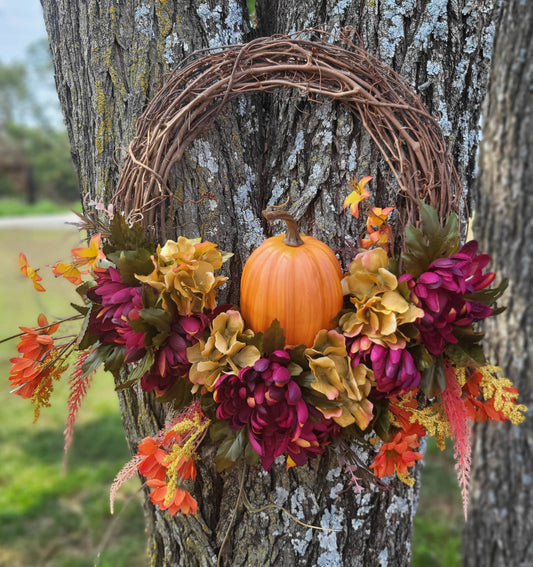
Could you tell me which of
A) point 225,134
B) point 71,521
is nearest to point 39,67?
point 71,521

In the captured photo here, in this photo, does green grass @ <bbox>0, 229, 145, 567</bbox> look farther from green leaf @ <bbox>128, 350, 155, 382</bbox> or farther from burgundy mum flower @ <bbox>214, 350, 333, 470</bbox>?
burgundy mum flower @ <bbox>214, 350, 333, 470</bbox>

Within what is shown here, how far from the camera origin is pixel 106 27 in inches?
53.7

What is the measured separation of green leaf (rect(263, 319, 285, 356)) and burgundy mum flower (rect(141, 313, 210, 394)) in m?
0.15

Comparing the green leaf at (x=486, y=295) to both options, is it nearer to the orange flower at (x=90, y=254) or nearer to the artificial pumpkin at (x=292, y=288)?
the artificial pumpkin at (x=292, y=288)

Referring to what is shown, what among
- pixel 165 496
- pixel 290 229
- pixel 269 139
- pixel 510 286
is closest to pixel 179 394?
pixel 165 496

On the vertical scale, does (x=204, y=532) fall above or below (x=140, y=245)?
below

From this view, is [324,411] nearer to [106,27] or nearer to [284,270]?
[284,270]

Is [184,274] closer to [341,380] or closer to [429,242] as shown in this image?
[341,380]

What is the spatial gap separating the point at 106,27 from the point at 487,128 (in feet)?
7.06

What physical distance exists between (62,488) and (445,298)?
321cm

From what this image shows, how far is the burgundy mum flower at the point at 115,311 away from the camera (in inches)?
44.3

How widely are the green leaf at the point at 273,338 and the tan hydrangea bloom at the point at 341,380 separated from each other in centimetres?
6

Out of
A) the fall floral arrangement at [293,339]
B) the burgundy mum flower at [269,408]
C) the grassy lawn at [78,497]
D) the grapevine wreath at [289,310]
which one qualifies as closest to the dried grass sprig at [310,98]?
the grapevine wreath at [289,310]

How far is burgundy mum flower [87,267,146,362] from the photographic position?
1.12 metres
